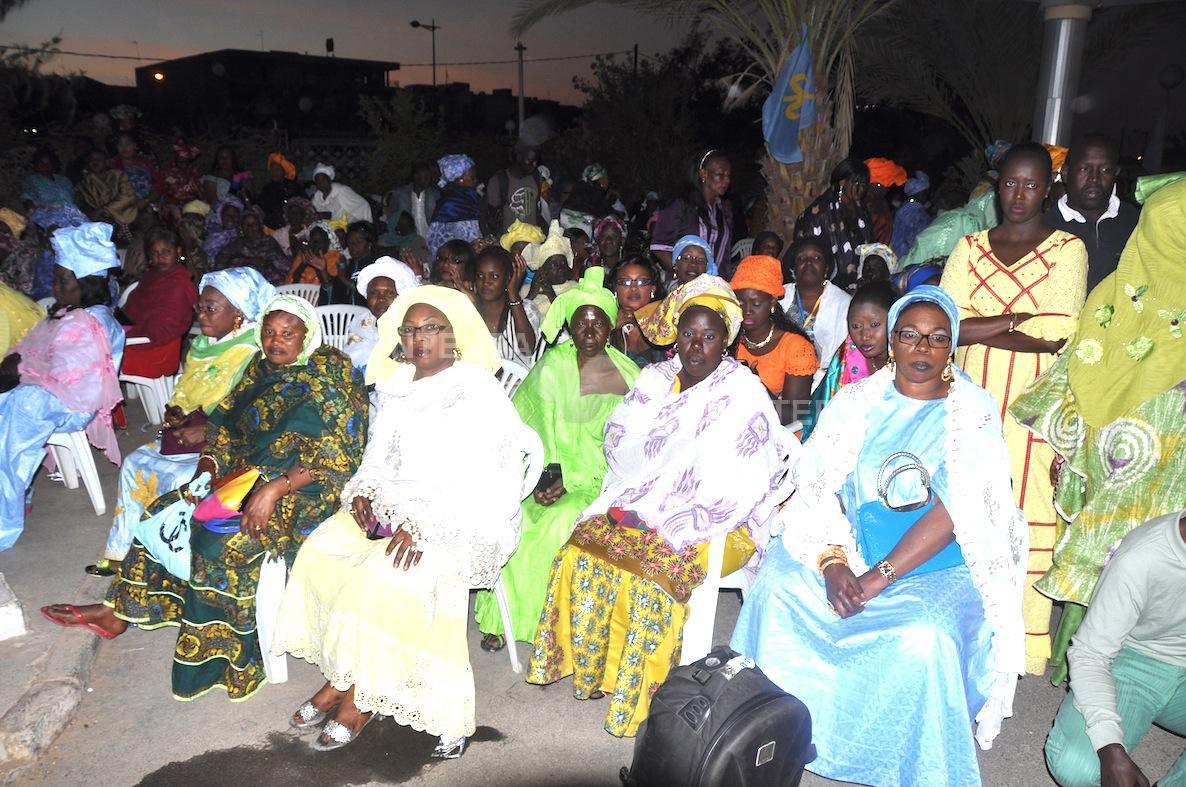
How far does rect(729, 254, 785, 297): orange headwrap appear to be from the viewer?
4.36 metres

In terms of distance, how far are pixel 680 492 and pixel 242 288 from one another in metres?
2.30

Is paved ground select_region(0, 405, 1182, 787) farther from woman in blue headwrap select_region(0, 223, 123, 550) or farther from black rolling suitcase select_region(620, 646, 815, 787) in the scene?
woman in blue headwrap select_region(0, 223, 123, 550)

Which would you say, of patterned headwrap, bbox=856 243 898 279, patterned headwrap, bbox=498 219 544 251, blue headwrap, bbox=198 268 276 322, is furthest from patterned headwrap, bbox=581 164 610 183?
blue headwrap, bbox=198 268 276 322

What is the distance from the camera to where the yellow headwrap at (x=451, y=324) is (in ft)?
11.8

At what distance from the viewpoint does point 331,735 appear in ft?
10.9

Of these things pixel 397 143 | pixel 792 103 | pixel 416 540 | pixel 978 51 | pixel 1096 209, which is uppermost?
pixel 978 51

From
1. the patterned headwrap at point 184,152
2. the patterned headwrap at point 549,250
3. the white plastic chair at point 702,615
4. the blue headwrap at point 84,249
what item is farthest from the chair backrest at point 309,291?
the patterned headwrap at point 184,152

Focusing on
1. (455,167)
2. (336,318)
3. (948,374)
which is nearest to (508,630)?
(948,374)

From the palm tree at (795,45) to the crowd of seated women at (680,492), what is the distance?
4.25 meters

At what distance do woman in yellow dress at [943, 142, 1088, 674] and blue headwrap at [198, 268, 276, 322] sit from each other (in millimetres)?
3179

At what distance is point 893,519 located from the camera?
3.17 meters

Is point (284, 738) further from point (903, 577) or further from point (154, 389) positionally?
point (154, 389)

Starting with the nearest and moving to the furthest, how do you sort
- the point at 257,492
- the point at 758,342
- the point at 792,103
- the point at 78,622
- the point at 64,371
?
the point at 257,492
the point at 78,622
the point at 758,342
the point at 64,371
the point at 792,103

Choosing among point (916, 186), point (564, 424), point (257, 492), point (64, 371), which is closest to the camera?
point (257, 492)
